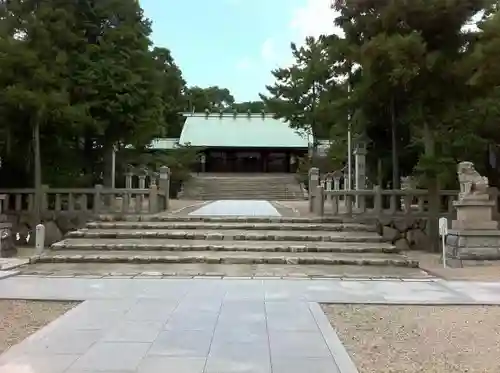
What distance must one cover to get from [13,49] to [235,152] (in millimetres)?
26741

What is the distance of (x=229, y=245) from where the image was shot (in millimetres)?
10570

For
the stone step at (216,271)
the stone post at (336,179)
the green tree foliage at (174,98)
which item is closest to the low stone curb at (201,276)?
the stone step at (216,271)

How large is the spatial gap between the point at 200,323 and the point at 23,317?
6.07 ft

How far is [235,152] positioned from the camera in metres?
39.2

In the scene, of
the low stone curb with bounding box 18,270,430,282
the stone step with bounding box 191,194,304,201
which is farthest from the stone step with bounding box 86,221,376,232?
the stone step with bounding box 191,194,304,201

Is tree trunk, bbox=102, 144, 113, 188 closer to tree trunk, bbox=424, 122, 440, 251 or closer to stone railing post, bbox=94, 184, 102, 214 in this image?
stone railing post, bbox=94, 184, 102, 214

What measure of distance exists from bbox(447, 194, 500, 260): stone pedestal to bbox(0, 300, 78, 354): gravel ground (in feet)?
23.7

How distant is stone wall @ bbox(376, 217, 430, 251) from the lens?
1348 cm

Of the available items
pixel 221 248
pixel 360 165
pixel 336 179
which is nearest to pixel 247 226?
pixel 221 248

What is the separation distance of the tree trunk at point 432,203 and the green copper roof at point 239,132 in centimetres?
2251

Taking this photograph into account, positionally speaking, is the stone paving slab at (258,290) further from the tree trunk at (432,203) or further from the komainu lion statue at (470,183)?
the tree trunk at (432,203)

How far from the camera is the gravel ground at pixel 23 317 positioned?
4715 millimetres

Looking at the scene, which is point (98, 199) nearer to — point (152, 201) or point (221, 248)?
point (152, 201)

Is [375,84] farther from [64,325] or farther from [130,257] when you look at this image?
[64,325]
